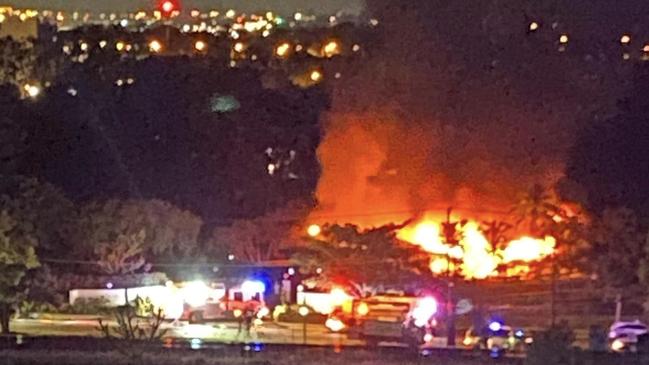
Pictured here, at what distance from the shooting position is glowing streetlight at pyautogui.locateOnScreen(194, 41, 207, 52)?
27.7 meters

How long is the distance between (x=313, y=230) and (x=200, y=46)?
1404 centimetres

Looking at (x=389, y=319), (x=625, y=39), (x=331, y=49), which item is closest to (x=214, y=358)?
(x=389, y=319)

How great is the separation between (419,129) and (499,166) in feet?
4.34

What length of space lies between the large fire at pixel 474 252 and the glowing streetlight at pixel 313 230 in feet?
3.35

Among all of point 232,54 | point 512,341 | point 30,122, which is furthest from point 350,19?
point 512,341

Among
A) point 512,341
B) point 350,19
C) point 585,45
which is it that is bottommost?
point 512,341

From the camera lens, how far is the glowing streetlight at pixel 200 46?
1092 inches

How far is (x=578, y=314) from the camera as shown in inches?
504

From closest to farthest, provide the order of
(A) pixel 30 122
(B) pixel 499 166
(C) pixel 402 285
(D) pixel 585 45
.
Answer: (C) pixel 402 285 → (A) pixel 30 122 → (B) pixel 499 166 → (D) pixel 585 45

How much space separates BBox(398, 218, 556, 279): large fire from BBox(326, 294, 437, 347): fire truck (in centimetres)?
116

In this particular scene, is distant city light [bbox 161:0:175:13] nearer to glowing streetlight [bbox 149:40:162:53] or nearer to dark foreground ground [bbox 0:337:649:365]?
glowing streetlight [bbox 149:40:162:53]

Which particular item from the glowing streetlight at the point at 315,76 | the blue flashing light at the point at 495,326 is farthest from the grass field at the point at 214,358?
the glowing streetlight at the point at 315,76

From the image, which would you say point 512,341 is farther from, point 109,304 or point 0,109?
point 0,109

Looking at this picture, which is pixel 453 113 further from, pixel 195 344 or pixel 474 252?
pixel 195 344
